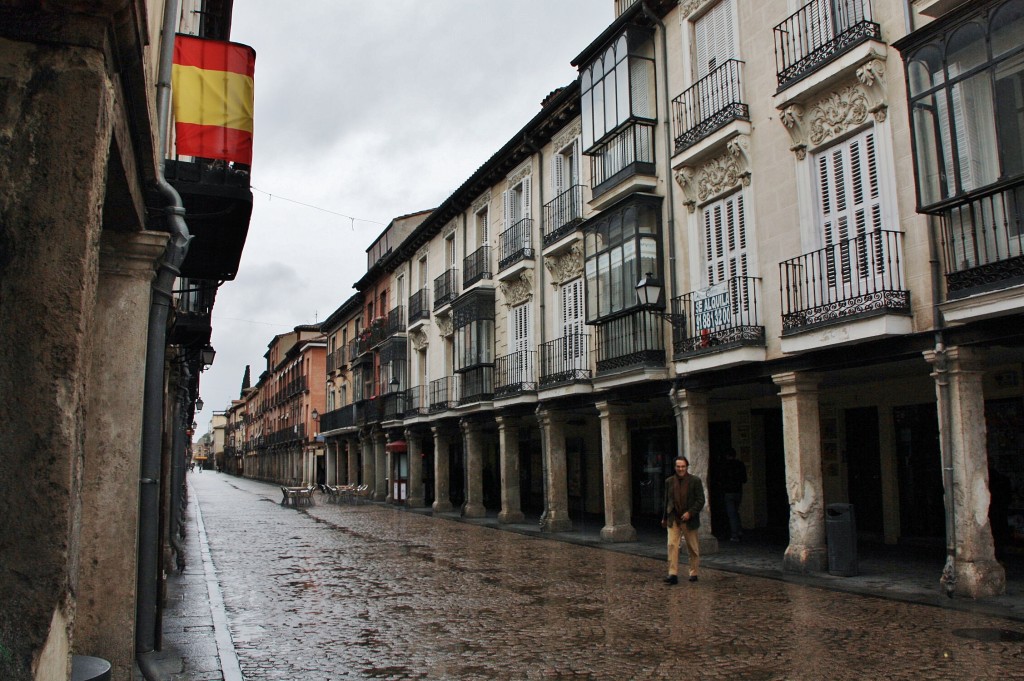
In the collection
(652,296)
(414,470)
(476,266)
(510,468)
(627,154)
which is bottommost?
(414,470)

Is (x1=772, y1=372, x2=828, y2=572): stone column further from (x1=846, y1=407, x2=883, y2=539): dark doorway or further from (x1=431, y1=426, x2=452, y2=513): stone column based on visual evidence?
(x1=431, y1=426, x2=452, y2=513): stone column

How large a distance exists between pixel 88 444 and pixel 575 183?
51.2 ft

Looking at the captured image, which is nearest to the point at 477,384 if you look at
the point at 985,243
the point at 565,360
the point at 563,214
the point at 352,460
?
the point at 565,360

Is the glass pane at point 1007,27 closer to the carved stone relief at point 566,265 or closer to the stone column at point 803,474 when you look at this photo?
the stone column at point 803,474

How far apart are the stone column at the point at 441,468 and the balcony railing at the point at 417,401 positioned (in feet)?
5.05

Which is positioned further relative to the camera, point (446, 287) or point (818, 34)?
point (446, 287)

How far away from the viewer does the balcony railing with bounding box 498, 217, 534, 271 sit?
862 inches

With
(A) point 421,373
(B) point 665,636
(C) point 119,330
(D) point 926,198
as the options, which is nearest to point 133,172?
(C) point 119,330

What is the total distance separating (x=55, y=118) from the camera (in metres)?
3.04

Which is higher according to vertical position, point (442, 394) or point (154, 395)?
point (442, 394)

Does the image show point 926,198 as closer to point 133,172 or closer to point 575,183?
point 133,172

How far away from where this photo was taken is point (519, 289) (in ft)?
74.2

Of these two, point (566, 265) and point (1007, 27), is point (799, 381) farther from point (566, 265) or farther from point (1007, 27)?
point (566, 265)

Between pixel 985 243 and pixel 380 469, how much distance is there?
2969cm
